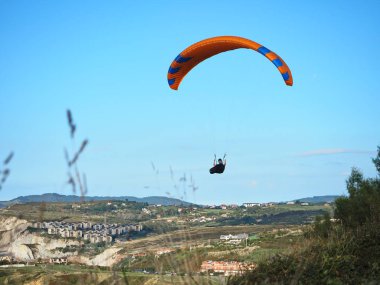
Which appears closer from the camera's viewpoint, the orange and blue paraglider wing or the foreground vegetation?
the foreground vegetation

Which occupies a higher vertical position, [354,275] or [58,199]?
[58,199]

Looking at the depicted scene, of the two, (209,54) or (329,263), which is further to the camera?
(209,54)

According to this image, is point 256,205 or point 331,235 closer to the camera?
point 331,235

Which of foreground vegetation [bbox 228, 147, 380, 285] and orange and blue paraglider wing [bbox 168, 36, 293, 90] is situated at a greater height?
orange and blue paraglider wing [bbox 168, 36, 293, 90]

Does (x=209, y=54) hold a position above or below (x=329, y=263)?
above

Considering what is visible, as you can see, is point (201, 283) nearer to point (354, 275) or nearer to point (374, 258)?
point (354, 275)

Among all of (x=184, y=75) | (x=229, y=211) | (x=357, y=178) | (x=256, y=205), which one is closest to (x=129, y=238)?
(x=184, y=75)

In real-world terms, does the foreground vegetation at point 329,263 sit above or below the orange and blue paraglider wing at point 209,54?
below

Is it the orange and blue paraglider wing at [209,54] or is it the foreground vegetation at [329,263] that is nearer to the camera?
the foreground vegetation at [329,263]
